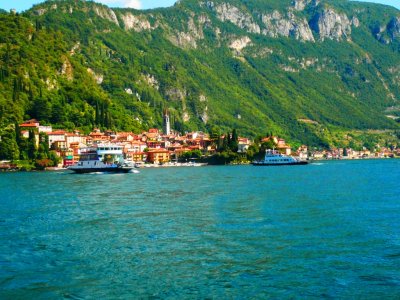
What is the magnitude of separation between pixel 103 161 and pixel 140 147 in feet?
172

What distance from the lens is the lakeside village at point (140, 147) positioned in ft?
441

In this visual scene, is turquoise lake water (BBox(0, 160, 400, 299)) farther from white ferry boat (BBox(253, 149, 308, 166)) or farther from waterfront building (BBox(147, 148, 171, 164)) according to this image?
waterfront building (BBox(147, 148, 171, 164))

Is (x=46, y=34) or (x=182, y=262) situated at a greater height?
(x=46, y=34)

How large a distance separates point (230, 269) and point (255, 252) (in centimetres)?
327

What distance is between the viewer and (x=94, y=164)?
115 metres

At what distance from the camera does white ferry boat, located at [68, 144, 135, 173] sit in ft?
374

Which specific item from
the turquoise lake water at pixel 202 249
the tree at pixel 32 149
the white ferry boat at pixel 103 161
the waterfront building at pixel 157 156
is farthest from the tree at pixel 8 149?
the turquoise lake water at pixel 202 249

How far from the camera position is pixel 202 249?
2997cm

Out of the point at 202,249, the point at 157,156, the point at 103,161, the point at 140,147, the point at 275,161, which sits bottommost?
the point at 202,249

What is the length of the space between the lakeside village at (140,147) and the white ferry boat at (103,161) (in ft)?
12.1

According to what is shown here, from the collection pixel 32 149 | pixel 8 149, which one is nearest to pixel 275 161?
pixel 32 149

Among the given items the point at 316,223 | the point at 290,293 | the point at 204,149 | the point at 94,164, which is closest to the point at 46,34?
the point at 204,149

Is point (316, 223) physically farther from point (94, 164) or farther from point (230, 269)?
point (94, 164)

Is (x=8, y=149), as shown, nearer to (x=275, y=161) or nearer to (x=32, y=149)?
(x=32, y=149)
